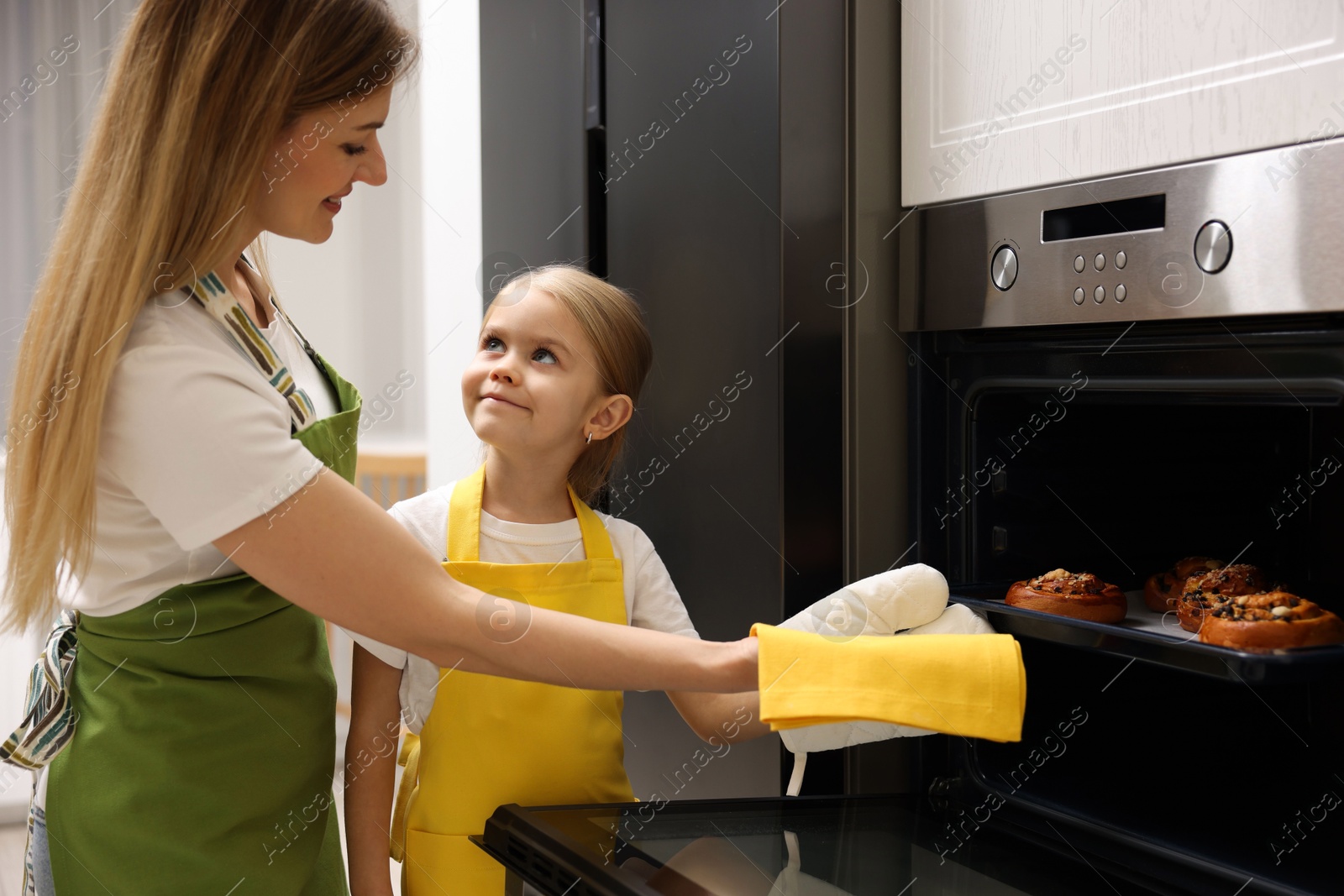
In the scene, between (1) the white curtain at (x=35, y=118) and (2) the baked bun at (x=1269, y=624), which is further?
(1) the white curtain at (x=35, y=118)

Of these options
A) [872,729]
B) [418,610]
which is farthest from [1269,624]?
[418,610]

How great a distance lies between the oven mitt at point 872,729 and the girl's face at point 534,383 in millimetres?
297

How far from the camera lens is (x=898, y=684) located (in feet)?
2.41

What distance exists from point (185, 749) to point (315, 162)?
0.48 meters

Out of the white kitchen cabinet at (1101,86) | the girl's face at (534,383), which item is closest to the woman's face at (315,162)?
the girl's face at (534,383)

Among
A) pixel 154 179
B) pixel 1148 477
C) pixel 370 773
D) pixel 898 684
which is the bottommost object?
pixel 370 773

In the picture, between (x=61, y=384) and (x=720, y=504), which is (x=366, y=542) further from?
(x=720, y=504)

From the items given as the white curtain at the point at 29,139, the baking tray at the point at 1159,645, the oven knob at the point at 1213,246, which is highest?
the white curtain at the point at 29,139

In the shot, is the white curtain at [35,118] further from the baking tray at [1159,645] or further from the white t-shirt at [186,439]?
the baking tray at [1159,645]

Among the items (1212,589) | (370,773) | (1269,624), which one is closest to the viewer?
(1269,624)

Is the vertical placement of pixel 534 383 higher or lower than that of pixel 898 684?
higher

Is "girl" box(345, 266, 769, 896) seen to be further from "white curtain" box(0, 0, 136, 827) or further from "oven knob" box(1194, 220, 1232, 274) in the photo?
"white curtain" box(0, 0, 136, 827)

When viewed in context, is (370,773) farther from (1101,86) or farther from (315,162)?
(1101,86)

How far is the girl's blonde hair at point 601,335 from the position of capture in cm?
105
